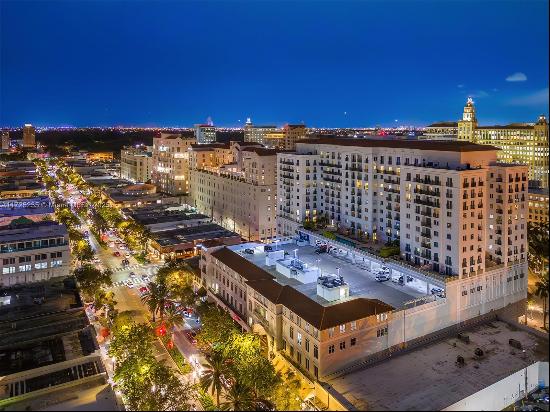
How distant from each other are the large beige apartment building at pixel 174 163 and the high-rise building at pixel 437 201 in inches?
2846

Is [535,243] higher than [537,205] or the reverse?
the reverse

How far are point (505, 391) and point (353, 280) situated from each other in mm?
19993

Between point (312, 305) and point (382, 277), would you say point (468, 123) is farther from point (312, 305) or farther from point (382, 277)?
point (312, 305)

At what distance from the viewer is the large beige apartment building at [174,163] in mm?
140375

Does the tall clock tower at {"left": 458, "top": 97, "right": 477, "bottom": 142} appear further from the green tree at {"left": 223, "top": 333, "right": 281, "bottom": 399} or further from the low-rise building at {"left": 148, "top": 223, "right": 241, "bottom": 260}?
the green tree at {"left": 223, "top": 333, "right": 281, "bottom": 399}

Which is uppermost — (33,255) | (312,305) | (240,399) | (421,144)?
(421,144)

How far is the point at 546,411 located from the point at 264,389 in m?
23.9

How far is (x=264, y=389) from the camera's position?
3797cm

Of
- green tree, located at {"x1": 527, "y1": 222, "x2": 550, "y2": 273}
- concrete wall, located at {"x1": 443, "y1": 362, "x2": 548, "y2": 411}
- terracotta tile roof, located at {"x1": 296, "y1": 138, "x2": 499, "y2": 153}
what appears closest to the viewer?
concrete wall, located at {"x1": 443, "y1": 362, "x2": 548, "y2": 411}

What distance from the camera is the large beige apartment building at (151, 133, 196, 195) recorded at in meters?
140

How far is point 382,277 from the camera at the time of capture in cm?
5731

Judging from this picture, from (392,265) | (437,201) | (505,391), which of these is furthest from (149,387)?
(437,201)

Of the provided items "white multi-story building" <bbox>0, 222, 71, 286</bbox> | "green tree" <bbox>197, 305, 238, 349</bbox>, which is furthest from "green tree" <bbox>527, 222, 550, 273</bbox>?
"white multi-story building" <bbox>0, 222, 71, 286</bbox>

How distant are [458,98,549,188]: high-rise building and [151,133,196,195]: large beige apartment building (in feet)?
273
